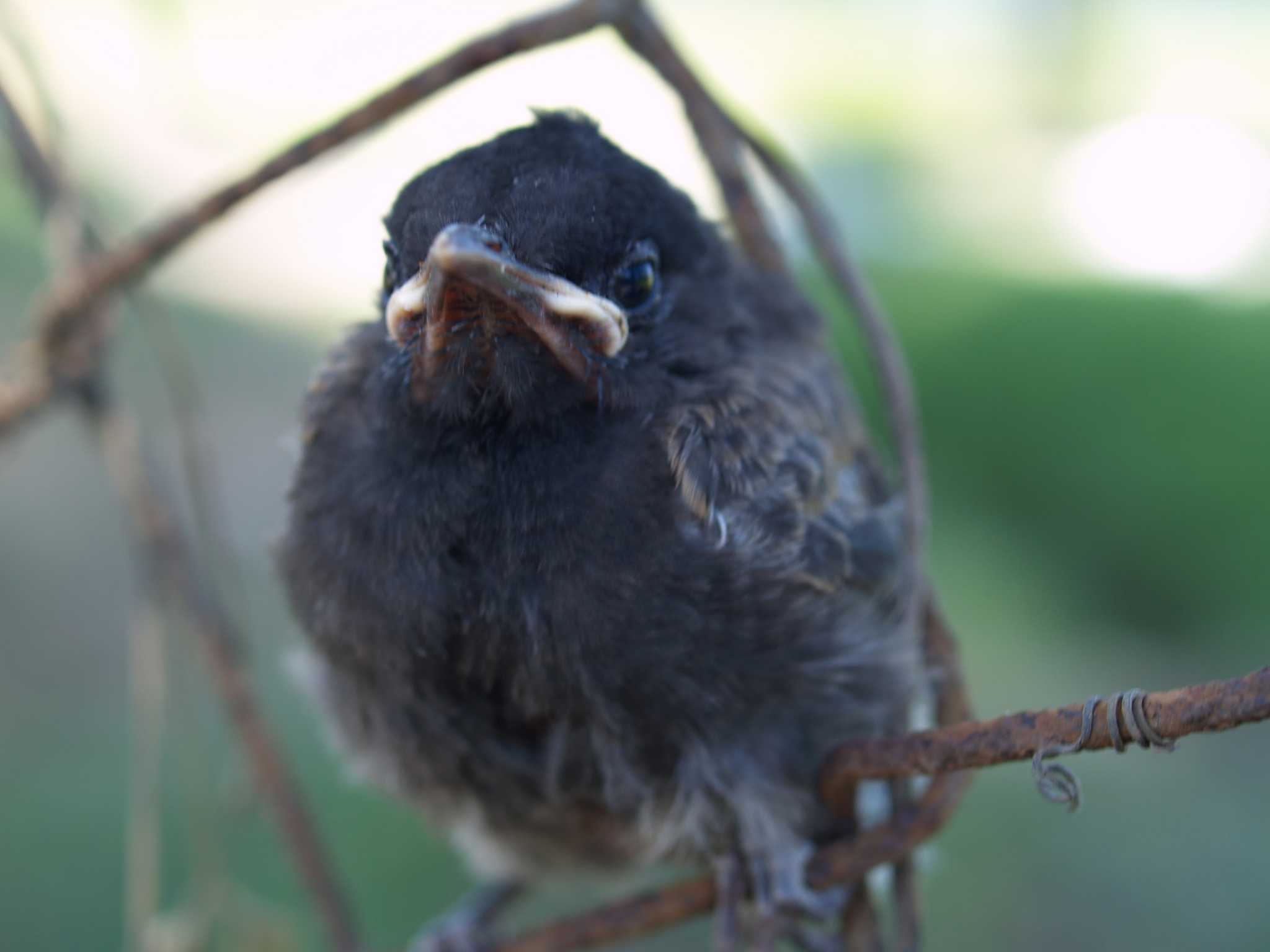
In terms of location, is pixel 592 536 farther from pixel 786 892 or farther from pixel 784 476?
pixel 786 892

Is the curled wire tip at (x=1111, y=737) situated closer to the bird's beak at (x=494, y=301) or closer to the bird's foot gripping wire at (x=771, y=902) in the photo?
the bird's foot gripping wire at (x=771, y=902)

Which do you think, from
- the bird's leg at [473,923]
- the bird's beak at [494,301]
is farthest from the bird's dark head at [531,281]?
the bird's leg at [473,923]

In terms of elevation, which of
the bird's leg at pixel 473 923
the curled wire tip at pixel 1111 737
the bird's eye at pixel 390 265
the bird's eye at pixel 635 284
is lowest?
the bird's leg at pixel 473 923

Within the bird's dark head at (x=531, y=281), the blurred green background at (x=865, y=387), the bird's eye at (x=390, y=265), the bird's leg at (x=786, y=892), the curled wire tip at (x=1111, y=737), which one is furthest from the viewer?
the blurred green background at (x=865, y=387)

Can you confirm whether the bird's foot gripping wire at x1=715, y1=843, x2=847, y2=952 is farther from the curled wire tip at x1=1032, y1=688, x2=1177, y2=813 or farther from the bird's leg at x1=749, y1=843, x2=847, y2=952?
the curled wire tip at x1=1032, y1=688, x2=1177, y2=813

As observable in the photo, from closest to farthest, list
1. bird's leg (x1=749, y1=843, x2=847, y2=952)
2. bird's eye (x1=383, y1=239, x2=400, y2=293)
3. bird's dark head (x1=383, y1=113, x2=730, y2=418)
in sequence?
1. bird's dark head (x1=383, y1=113, x2=730, y2=418)
2. bird's eye (x1=383, y1=239, x2=400, y2=293)
3. bird's leg (x1=749, y1=843, x2=847, y2=952)

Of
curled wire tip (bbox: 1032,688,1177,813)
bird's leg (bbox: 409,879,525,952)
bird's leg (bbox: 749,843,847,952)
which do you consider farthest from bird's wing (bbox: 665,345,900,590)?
bird's leg (bbox: 409,879,525,952)

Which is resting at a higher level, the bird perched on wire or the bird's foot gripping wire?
the bird perched on wire
